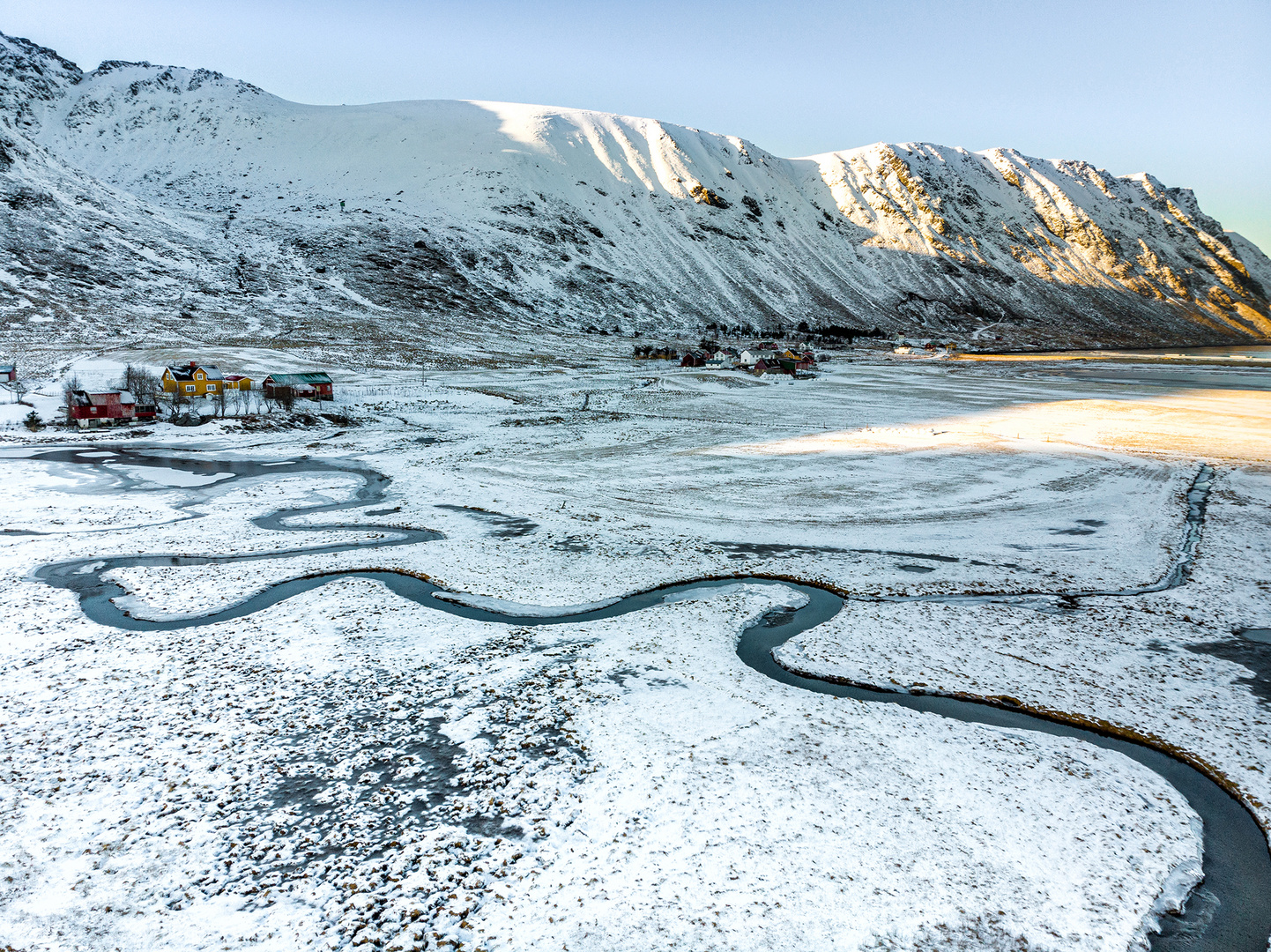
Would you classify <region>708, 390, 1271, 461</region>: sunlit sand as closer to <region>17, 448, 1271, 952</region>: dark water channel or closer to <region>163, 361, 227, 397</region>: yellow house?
<region>17, 448, 1271, 952</region>: dark water channel

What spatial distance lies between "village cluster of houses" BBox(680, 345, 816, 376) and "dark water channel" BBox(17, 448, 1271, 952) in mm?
59209

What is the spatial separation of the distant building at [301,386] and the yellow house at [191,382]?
1.86 m

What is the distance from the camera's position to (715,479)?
3688cm

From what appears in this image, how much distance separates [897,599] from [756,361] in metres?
76.6

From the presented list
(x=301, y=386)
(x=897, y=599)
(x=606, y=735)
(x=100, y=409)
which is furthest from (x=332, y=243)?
(x=606, y=735)

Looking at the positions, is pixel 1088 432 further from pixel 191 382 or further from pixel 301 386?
pixel 191 382

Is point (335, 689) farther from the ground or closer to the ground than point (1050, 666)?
closer to the ground

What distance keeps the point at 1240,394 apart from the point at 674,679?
3524 inches

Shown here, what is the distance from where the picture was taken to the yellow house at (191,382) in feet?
173

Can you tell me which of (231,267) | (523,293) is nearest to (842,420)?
(523,293)

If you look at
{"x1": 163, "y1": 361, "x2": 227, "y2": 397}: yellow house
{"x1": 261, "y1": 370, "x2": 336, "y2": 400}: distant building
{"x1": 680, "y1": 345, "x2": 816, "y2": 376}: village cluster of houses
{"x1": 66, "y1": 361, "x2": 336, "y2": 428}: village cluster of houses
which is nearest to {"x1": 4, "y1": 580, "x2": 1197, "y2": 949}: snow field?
{"x1": 66, "y1": 361, "x2": 336, "y2": 428}: village cluster of houses

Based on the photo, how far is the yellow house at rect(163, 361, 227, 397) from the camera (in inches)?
2076

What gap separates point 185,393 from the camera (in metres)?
53.5

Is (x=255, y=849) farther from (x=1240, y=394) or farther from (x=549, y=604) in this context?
(x=1240, y=394)
